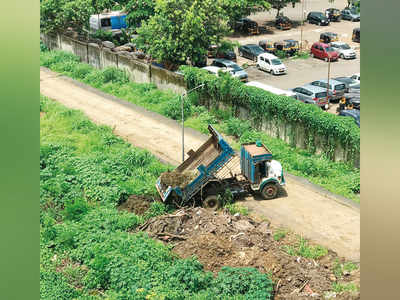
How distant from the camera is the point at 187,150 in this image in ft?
88.6

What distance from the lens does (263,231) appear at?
756 inches

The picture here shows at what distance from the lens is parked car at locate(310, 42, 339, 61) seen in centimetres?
4341

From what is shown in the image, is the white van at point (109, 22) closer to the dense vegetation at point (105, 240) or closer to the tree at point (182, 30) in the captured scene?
the tree at point (182, 30)

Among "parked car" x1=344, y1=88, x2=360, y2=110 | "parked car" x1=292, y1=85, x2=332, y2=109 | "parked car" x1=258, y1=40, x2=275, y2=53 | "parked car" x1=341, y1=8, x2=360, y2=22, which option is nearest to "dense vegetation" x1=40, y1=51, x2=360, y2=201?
"parked car" x1=292, y1=85, x2=332, y2=109

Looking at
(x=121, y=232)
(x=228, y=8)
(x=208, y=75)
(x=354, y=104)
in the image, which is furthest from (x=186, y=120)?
(x=228, y=8)

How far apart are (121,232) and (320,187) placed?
930 centimetres

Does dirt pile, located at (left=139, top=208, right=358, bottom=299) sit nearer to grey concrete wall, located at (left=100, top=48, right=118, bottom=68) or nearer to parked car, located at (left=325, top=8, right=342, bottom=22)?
grey concrete wall, located at (left=100, top=48, right=118, bottom=68)

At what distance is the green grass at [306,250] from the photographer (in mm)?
17625

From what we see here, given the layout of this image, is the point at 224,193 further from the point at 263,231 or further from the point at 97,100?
the point at 97,100

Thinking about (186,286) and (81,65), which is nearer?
(186,286)

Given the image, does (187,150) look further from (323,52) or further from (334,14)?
(334,14)

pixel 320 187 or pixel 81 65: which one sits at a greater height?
pixel 81 65

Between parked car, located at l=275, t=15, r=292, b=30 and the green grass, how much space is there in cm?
3942

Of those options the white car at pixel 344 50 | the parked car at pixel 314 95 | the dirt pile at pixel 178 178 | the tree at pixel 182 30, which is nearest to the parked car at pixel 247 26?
the white car at pixel 344 50
